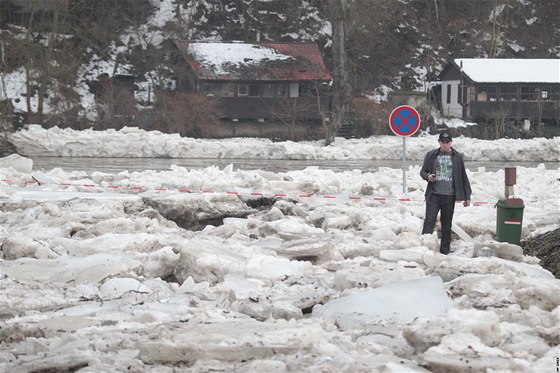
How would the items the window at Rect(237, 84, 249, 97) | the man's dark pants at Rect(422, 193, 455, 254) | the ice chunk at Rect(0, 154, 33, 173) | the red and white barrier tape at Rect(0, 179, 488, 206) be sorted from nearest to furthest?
the man's dark pants at Rect(422, 193, 455, 254), the red and white barrier tape at Rect(0, 179, 488, 206), the ice chunk at Rect(0, 154, 33, 173), the window at Rect(237, 84, 249, 97)

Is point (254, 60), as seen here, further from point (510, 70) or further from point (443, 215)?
point (443, 215)

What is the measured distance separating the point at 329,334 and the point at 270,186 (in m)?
A: 11.0

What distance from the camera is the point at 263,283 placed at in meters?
9.54

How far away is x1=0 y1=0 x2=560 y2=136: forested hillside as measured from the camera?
53156 millimetres

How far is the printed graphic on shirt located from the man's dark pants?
24 cm

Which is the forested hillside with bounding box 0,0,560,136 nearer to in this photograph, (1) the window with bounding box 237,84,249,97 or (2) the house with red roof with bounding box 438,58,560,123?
(2) the house with red roof with bounding box 438,58,560,123

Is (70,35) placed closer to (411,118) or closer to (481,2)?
(481,2)

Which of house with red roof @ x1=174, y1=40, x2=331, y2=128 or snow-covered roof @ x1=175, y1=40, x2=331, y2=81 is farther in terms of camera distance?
snow-covered roof @ x1=175, y1=40, x2=331, y2=81

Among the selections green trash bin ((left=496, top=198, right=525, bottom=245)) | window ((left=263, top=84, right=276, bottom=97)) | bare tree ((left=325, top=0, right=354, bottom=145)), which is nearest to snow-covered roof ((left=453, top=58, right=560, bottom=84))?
bare tree ((left=325, top=0, right=354, bottom=145))

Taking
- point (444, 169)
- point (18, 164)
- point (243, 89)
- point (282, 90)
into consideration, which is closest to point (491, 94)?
point (282, 90)

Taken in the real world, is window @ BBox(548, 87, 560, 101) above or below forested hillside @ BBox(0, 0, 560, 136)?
below

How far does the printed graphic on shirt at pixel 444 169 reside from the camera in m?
12.2

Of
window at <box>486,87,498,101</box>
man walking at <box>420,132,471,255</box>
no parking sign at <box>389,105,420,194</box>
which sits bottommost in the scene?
man walking at <box>420,132,471,255</box>

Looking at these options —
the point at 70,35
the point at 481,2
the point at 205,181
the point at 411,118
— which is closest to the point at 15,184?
the point at 205,181
